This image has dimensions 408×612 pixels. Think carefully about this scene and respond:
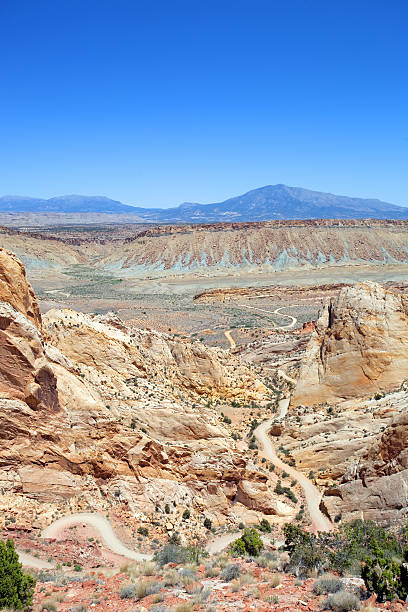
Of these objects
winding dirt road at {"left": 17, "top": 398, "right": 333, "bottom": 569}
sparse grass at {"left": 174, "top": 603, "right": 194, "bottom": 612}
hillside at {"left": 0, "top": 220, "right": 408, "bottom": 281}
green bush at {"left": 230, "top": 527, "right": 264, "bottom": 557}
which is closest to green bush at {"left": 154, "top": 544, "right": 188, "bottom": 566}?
winding dirt road at {"left": 17, "top": 398, "right": 333, "bottom": 569}

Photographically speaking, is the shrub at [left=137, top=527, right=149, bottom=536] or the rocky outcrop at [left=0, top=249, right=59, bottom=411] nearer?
the rocky outcrop at [left=0, top=249, right=59, bottom=411]

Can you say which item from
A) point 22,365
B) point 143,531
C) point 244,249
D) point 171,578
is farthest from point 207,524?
point 244,249

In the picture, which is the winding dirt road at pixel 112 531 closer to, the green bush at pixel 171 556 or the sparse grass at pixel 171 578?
the green bush at pixel 171 556

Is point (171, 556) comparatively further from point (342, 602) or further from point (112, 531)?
point (342, 602)

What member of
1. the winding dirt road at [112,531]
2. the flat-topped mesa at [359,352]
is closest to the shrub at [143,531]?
the winding dirt road at [112,531]

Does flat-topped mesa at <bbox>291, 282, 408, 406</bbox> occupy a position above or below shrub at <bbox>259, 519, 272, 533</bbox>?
above

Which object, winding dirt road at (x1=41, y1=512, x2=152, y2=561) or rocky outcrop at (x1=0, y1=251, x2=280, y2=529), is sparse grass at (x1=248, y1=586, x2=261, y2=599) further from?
rocky outcrop at (x1=0, y1=251, x2=280, y2=529)
